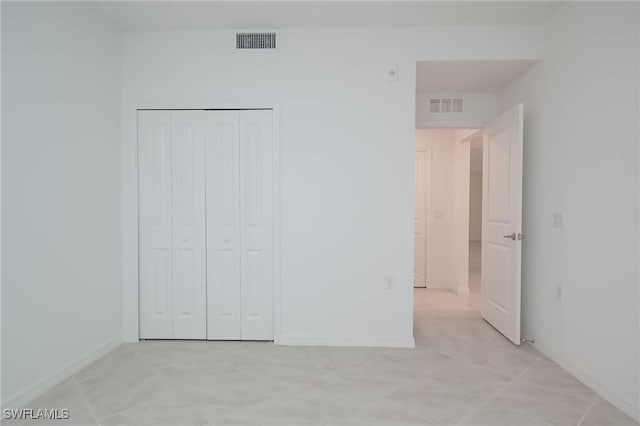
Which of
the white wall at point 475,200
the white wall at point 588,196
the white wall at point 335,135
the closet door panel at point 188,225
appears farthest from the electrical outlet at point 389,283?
the white wall at point 475,200

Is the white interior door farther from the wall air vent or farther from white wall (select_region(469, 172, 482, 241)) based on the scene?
white wall (select_region(469, 172, 482, 241))

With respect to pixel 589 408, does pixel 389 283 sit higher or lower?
higher

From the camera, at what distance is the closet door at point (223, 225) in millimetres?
3307

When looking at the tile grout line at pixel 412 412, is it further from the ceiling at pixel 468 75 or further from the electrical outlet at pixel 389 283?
the ceiling at pixel 468 75

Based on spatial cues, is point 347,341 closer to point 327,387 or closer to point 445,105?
point 327,387

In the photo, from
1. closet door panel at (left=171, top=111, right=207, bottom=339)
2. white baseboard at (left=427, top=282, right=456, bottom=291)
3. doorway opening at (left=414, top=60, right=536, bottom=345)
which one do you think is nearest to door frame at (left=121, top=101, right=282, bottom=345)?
closet door panel at (left=171, top=111, right=207, bottom=339)

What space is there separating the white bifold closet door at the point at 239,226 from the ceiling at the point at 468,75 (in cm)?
170

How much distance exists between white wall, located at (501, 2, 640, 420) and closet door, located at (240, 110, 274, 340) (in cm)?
241

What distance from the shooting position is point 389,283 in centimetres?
323

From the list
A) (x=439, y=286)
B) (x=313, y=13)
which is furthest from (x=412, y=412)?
(x=439, y=286)

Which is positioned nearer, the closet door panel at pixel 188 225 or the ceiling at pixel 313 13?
the ceiling at pixel 313 13

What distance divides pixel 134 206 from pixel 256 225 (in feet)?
3.75

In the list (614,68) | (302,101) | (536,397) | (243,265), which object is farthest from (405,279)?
(614,68)

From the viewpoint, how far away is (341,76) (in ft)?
10.6
